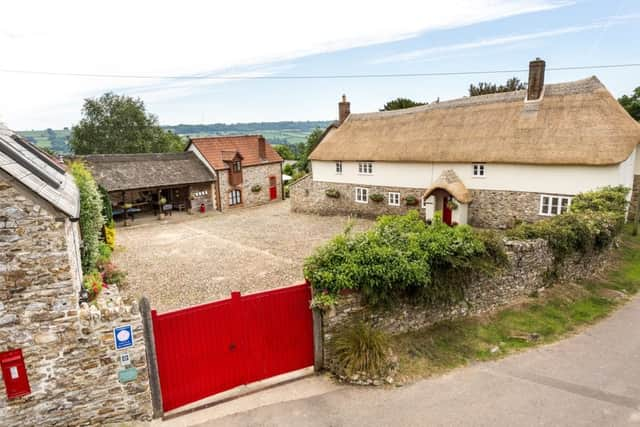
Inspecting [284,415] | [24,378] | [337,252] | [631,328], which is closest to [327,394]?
[284,415]

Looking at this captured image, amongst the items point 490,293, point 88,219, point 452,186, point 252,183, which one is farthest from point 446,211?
point 88,219

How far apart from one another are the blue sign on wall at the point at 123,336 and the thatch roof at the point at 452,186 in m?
17.2

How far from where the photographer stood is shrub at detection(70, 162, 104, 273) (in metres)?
10.9

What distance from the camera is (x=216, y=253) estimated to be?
1761 centimetres

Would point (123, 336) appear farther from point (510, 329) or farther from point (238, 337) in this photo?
point (510, 329)

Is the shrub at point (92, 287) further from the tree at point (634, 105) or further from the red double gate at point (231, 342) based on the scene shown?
the tree at point (634, 105)

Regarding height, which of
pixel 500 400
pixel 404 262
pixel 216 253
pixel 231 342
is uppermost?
pixel 404 262

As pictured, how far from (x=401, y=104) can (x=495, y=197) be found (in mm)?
25025

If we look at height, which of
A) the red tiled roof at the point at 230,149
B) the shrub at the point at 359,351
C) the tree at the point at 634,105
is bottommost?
the shrub at the point at 359,351

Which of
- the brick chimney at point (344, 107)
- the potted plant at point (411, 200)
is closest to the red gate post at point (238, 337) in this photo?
the potted plant at point (411, 200)

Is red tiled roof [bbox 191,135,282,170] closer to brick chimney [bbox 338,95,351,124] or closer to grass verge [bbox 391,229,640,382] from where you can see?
brick chimney [bbox 338,95,351,124]

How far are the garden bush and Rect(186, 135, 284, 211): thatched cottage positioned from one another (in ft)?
68.1

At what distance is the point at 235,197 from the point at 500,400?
2502 cm

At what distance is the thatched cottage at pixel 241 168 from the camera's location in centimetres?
2866
